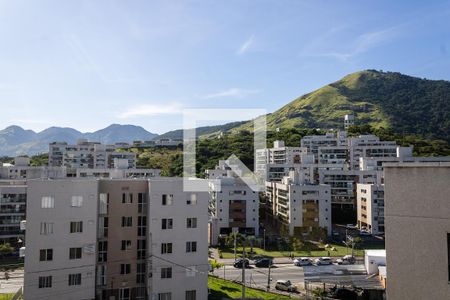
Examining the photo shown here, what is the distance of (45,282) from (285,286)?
1051 cm

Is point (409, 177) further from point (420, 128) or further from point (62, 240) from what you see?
point (420, 128)

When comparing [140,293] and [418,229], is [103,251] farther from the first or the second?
[418,229]

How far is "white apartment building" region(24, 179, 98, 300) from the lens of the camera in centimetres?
1178

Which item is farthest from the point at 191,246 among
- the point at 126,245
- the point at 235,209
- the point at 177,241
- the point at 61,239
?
the point at 235,209

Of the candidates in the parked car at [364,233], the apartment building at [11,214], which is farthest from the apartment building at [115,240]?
the parked car at [364,233]

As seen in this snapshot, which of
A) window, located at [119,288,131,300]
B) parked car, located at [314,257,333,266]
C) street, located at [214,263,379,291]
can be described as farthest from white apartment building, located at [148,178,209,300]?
parked car, located at [314,257,333,266]

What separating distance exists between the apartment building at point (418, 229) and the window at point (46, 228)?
450 inches

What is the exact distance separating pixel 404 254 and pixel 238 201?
25.1m

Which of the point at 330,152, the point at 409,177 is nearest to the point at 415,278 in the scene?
the point at 409,177

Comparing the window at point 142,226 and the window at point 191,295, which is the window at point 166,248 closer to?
the window at point 142,226

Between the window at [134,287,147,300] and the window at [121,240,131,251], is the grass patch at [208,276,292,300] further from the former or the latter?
the window at [121,240,131,251]

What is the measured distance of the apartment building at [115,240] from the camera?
12.0m

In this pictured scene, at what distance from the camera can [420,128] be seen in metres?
72.0

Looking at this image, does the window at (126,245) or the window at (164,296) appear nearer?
the window at (164,296)
